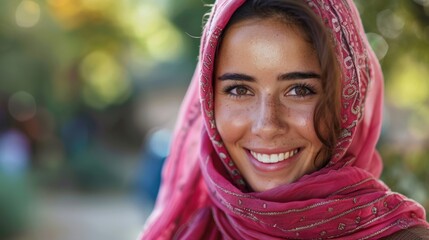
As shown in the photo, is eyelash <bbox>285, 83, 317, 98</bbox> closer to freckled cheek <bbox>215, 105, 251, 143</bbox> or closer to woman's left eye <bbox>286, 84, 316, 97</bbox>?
woman's left eye <bbox>286, 84, 316, 97</bbox>

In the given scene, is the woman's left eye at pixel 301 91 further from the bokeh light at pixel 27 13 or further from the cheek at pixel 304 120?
the bokeh light at pixel 27 13

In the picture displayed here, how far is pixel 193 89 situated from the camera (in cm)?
241

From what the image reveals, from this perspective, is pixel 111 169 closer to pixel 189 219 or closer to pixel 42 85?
pixel 42 85

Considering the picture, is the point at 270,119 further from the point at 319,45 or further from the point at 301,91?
the point at 319,45

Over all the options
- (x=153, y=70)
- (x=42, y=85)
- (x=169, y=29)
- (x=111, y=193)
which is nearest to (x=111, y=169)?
(x=111, y=193)

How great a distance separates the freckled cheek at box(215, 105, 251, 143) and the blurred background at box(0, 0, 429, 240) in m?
4.44

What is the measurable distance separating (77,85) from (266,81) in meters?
13.2

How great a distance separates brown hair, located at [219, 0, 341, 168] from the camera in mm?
1830

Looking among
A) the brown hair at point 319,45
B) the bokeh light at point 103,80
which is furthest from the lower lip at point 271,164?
the bokeh light at point 103,80

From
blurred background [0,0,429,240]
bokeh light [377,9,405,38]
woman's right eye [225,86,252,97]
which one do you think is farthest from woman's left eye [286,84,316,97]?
blurred background [0,0,429,240]

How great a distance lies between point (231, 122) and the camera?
197 cm

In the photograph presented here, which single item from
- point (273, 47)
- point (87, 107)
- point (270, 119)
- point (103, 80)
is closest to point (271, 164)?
point (270, 119)

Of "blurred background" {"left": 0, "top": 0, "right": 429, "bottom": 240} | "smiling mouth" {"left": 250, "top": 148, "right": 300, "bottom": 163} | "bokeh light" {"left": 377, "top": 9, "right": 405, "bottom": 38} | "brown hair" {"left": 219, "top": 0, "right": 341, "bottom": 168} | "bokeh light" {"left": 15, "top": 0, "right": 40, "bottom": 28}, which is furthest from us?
"bokeh light" {"left": 15, "top": 0, "right": 40, "bottom": 28}

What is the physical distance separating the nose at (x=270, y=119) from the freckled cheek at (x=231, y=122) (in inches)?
2.3
